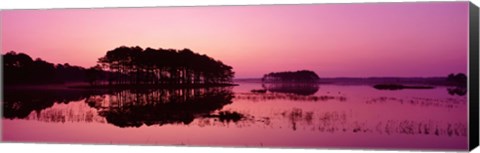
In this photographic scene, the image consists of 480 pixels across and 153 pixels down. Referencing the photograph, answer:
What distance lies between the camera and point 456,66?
9.10 metres

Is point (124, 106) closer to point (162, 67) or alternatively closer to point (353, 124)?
point (162, 67)

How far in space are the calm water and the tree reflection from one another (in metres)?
0.01

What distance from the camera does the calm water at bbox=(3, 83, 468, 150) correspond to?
30.4ft

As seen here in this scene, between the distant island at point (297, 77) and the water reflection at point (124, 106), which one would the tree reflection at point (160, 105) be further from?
the distant island at point (297, 77)

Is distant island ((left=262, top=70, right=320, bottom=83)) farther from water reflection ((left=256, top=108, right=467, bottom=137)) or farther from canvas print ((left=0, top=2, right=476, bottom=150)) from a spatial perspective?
water reflection ((left=256, top=108, right=467, bottom=137))

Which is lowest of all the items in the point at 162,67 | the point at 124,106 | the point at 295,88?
the point at 124,106

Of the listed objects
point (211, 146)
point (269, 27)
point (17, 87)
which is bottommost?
point (211, 146)

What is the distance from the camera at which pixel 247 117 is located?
9.70 meters

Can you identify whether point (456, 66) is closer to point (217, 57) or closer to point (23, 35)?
point (217, 57)

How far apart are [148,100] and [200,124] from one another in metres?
0.64

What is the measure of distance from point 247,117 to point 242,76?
441mm

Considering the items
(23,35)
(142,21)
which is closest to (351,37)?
(142,21)

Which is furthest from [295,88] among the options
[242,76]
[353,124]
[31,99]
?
[31,99]

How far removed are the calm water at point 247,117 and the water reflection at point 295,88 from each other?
0.01 m
